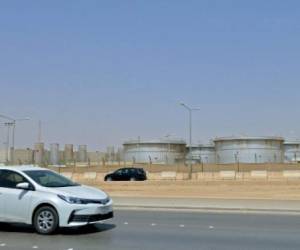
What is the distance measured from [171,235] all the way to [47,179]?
3.18 meters

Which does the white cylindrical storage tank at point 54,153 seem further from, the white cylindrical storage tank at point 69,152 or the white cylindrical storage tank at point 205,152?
the white cylindrical storage tank at point 205,152

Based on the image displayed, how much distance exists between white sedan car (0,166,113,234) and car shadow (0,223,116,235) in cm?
50

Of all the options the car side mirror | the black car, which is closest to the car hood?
the car side mirror

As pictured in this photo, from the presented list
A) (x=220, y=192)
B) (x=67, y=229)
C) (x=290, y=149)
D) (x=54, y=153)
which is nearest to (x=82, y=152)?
(x=54, y=153)

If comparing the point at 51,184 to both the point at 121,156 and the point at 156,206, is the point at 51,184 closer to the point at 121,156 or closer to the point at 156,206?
the point at 156,206

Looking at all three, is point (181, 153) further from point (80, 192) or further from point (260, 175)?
point (80, 192)

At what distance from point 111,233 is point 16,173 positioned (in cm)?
265

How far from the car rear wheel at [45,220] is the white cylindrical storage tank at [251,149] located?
92110mm

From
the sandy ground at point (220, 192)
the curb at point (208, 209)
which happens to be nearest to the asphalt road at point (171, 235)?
the curb at point (208, 209)

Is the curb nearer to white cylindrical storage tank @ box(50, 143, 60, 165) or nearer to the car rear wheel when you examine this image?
the car rear wheel

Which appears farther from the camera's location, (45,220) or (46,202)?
(45,220)

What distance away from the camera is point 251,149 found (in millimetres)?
105312

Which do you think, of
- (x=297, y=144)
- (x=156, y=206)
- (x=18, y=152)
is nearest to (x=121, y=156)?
(x=18, y=152)

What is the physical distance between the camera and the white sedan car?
40.9 feet
